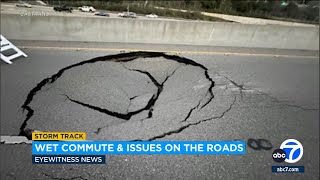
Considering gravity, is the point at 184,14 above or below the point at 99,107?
above

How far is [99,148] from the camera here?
2.74 metres

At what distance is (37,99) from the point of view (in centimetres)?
344

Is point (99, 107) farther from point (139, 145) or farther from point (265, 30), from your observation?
point (265, 30)

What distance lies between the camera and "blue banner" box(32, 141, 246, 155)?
2.65 m

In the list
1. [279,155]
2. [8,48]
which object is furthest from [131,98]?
[8,48]

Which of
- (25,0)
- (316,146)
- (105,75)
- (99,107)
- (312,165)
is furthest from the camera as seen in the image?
(25,0)

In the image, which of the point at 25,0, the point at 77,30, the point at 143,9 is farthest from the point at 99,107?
the point at 25,0

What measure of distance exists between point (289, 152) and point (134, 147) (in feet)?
7.10

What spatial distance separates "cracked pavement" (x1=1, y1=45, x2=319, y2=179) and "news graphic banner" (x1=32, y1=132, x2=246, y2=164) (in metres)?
0.08

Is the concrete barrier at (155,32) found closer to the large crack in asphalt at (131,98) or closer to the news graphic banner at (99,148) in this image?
the large crack in asphalt at (131,98)

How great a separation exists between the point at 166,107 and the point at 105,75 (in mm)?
1556

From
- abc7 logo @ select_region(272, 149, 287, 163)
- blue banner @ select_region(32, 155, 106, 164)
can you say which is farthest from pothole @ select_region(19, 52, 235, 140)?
abc7 logo @ select_region(272, 149, 287, 163)

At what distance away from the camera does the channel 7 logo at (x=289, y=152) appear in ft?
9.06

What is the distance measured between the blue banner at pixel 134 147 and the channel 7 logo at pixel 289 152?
0.44 metres
